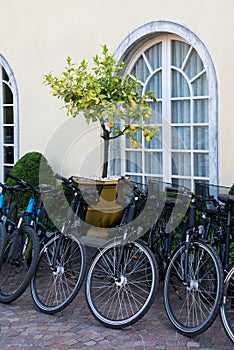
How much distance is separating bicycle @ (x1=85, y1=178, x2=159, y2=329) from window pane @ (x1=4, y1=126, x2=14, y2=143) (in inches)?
174

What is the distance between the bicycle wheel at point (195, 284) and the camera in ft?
16.7

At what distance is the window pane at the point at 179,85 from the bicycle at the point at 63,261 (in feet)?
7.17

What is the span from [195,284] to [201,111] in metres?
2.77

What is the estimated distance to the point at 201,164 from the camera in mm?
7469

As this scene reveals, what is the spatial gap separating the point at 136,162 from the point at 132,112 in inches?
44.4

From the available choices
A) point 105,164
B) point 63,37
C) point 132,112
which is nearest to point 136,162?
point 105,164

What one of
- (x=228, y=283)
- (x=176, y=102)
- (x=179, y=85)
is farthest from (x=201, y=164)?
(x=228, y=283)

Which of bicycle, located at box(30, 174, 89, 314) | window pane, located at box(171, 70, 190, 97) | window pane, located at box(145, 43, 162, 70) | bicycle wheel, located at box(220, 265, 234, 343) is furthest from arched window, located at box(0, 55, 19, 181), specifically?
bicycle wheel, located at box(220, 265, 234, 343)

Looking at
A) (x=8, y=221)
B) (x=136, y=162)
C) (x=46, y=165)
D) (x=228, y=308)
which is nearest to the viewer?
(x=228, y=308)

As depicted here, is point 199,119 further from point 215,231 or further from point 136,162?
point 215,231

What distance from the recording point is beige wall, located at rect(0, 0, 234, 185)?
7.03m

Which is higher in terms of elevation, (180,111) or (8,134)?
(180,111)

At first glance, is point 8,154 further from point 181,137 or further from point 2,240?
point 2,240

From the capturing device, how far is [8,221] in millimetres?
6859
